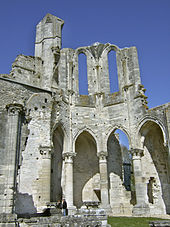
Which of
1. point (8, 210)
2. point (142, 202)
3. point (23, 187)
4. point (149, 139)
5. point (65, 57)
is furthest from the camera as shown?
point (65, 57)

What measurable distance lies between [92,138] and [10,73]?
25.3 ft

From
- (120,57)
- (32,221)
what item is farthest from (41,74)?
(32,221)

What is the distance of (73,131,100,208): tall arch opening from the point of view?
16.8 metres

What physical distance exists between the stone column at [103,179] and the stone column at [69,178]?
1751 millimetres

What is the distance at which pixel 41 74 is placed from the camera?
19641 mm

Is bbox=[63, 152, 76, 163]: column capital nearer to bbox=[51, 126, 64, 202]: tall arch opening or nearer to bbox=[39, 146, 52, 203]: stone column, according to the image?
bbox=[51, 126, 64, 202]: tall arch opening

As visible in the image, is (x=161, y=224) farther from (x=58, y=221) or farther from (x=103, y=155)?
(x=103, y=155)

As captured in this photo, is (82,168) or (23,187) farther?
(82,168)

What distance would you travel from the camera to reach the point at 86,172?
17.3 m

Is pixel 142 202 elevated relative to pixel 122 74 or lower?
lower

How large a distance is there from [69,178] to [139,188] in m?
4.00

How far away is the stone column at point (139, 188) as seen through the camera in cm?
1423

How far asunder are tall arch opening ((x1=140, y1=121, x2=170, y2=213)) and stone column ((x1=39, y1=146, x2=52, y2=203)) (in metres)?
5.79

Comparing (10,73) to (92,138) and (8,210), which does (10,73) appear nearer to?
(92,138)
